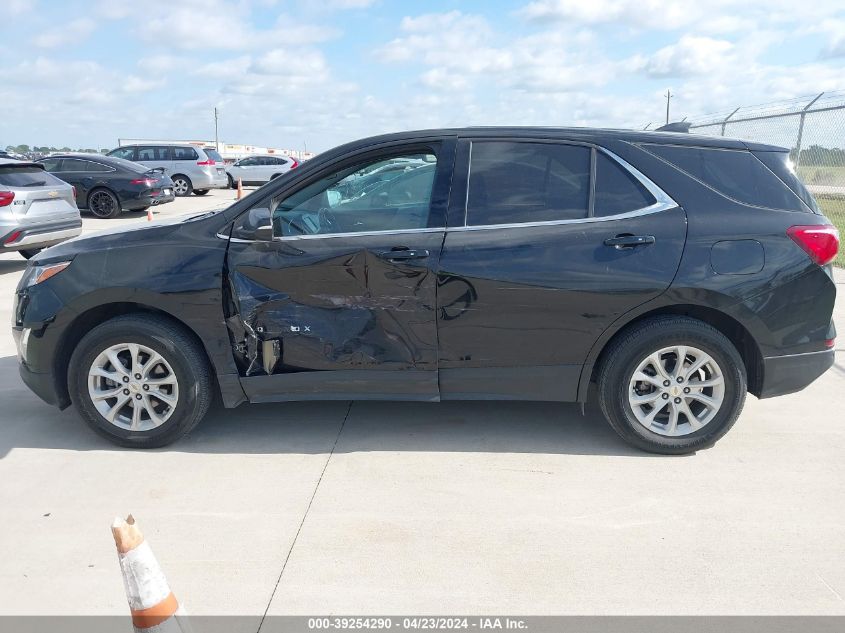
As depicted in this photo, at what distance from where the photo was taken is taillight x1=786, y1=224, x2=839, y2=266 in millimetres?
3795

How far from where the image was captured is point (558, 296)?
382 centimetres

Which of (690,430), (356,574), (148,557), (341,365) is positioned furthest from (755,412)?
(148,557)

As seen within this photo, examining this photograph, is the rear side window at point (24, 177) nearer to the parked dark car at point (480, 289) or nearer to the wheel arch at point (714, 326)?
the parked dark car at point (480, 289)

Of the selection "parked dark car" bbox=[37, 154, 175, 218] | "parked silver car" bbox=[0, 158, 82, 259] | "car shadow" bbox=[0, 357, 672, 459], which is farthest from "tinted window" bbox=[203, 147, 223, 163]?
"car shadow" bbox=[0, 357, 672, 459]

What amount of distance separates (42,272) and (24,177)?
6.59 meters

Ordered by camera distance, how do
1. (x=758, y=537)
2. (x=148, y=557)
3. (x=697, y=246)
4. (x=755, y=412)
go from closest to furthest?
(x=148, y=557), (x=758, y=537), (x=697, y=246), (x=755, y=412)

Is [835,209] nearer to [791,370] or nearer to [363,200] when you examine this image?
[791,370]

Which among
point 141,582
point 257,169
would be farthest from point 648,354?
point 257,169

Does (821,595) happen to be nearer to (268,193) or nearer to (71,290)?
(268,193)

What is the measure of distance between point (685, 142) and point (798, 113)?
11253 millimetres

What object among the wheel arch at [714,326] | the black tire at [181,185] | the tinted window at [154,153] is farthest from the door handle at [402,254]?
the tinted window at [154,153]

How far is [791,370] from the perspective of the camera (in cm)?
391

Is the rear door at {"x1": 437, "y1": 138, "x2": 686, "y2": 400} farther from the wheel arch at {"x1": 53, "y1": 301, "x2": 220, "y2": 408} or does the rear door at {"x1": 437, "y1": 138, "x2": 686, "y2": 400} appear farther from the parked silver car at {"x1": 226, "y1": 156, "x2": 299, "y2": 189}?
the parked silver car at {"x1": 226, "y1": 156, "x2": 299, "y2": 189}

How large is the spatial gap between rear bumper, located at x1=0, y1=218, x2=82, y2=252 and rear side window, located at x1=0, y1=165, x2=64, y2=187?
1.89ft
